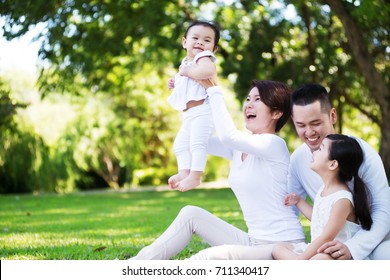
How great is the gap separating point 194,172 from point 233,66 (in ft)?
34.2

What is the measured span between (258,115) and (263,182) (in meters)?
0.43

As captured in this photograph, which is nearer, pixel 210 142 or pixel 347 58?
pixel 210 142

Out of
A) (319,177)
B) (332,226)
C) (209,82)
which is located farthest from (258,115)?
(332,226)

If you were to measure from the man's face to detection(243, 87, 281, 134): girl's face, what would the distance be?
16 cm

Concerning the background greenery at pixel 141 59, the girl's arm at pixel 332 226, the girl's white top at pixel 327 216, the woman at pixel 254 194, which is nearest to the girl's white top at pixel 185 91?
the woman at pixel 254 194

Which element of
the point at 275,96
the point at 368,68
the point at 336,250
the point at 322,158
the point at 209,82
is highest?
the point at 368,68

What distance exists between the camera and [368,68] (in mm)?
11383

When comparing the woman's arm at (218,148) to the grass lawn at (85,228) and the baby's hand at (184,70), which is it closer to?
the baby's hand at (184,70)

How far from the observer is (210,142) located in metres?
4.24

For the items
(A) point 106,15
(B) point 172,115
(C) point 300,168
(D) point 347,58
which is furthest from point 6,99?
(B) point 172,115

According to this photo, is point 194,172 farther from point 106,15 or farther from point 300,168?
point 106,15

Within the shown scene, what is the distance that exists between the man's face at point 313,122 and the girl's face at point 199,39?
0.97 m

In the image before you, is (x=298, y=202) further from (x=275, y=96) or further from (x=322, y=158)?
(x=275, y=96)

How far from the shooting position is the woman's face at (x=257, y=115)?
3.72 metres
